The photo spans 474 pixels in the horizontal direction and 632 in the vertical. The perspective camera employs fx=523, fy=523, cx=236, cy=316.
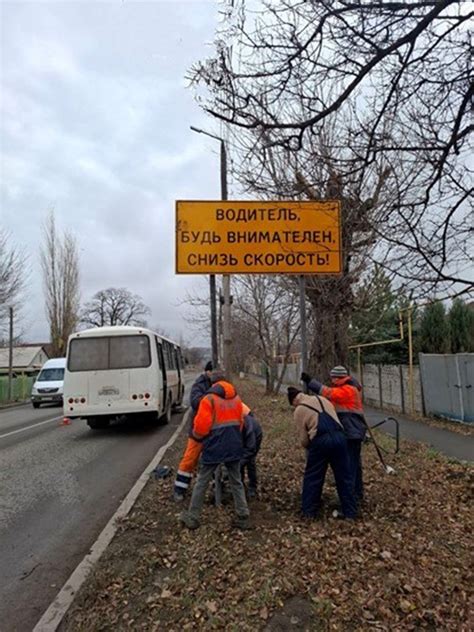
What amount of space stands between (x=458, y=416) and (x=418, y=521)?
895 centimetres

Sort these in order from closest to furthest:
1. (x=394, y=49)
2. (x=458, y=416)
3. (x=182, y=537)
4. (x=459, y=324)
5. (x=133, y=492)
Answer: (x=394, y=49) → (x=182, y=537) → (x=133, y=492) → (x=458, y=416) → (x=459, y=324)

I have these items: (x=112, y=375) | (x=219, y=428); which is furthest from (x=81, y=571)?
(x=112, y=375)

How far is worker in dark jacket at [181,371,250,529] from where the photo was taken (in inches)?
204

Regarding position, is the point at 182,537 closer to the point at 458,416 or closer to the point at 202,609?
the point at 202,609

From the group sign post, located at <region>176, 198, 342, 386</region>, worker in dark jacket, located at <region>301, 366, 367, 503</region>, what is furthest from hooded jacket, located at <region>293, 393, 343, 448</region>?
sign post, located at <region>176, 198, 342, 386</region>

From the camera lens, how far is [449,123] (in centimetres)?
514

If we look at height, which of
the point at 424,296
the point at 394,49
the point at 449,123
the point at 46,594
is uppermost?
the point at 394,49

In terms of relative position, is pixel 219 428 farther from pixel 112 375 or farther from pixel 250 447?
pixel 112 375

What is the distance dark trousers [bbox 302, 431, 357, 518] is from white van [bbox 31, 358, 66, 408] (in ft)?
74.0

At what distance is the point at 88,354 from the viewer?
13594mm

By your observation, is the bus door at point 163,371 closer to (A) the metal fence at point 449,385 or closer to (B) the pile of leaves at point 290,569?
(A) the metal fence at point 449,385

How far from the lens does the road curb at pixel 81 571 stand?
3.63 meters

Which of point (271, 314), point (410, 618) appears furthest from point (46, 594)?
point (271, 314)

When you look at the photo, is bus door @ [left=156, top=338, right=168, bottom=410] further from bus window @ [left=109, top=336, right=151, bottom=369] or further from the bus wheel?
the bus wheel
